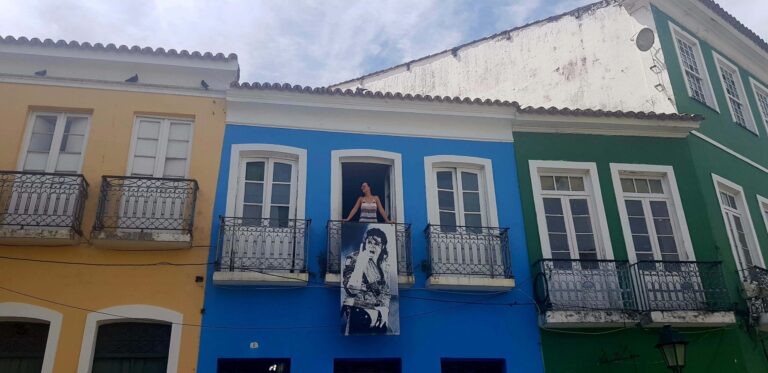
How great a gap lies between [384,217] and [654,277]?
14.2 feet

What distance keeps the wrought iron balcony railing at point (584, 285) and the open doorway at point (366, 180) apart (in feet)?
8.74

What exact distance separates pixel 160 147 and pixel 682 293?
330 inches

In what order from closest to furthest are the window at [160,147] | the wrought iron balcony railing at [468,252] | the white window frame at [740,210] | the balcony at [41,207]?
1. the balcony at [41,207]
2. the wrought iron balcony railing at [468,252]
3. the window at [160,147]
4. the white window frame at [740,210]

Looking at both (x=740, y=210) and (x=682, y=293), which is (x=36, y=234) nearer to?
(x=682, y=293)

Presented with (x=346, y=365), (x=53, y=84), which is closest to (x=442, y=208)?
(x=346, y=365)

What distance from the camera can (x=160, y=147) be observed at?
935 cm

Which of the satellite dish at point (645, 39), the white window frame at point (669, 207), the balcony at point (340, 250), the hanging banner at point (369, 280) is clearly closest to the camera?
the hanging banner at point (369, 280)

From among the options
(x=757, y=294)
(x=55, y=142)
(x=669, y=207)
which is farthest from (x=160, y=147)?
(x=757, y=294)

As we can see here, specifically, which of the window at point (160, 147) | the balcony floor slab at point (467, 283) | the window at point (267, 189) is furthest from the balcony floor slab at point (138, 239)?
the balcony floor slab at point (467, 283)

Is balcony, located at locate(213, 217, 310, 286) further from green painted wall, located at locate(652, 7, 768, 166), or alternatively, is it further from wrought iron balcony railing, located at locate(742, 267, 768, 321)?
green painted wall, located at locate(652, 7, 768, 166)

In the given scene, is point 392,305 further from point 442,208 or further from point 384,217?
point 442,208

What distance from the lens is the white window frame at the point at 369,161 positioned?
31.0 feet

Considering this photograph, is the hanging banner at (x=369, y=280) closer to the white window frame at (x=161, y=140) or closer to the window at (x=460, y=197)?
the window at (x=460, y=197)

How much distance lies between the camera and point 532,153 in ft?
34.2
